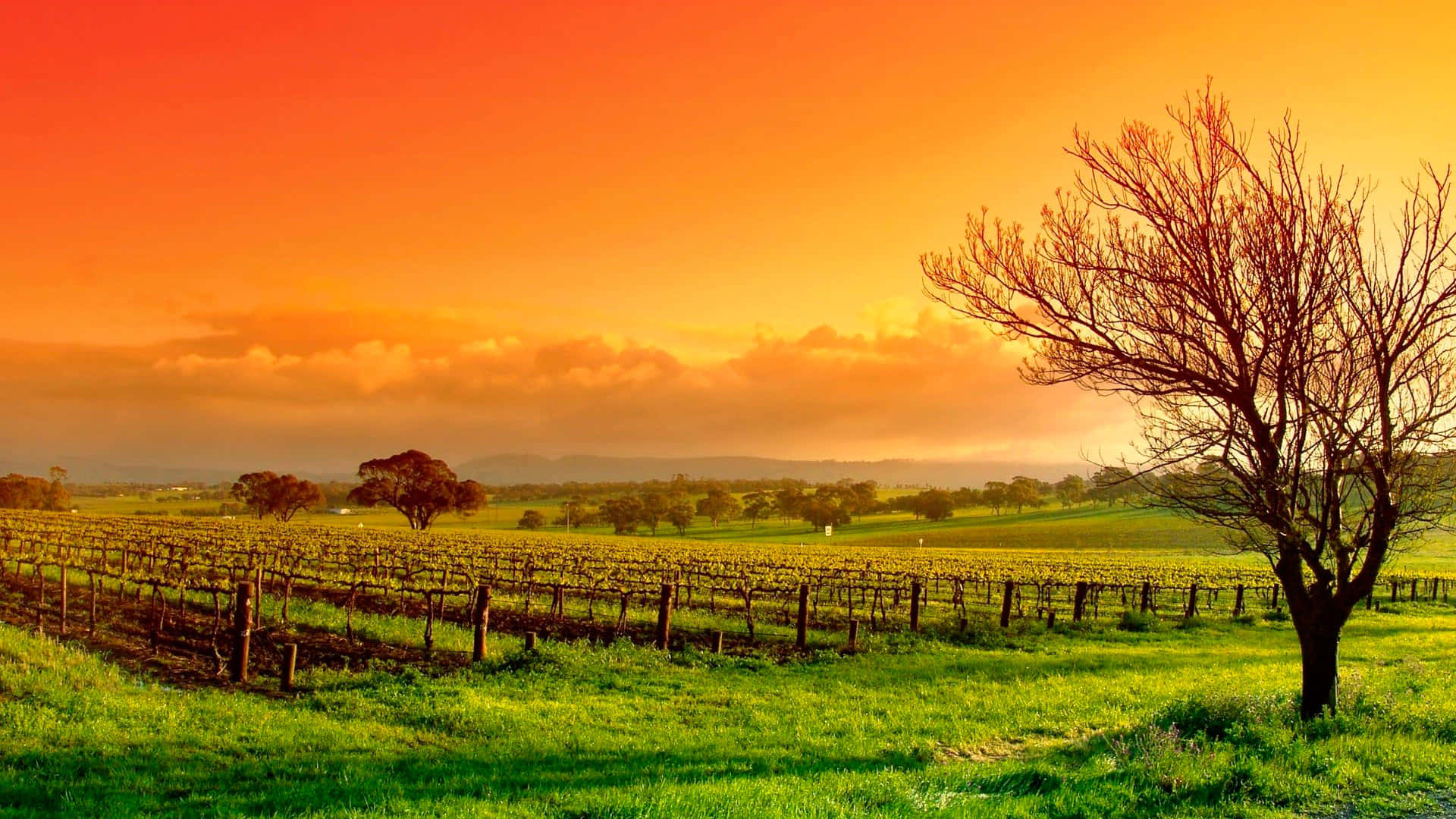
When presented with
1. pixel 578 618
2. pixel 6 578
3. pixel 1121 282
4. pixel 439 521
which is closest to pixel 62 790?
pixel 1121 282

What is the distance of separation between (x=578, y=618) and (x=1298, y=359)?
22297 millimetres

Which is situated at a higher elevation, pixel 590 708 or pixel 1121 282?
pixel 1121 282

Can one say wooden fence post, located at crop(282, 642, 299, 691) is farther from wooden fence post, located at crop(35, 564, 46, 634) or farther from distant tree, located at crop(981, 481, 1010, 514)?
distant tree, located at crop(981, 481, 1010, 514)

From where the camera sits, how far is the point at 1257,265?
36.7 feet

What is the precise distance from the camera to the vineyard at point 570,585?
24844mm

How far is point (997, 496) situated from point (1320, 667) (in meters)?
166

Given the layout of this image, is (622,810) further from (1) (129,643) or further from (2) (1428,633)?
(2) (1428,633)

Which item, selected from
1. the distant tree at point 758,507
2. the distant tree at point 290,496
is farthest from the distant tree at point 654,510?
the distant tree at point 290,496

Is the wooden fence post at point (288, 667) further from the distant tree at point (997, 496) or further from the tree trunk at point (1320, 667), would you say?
the distant tree at point (997, 496)

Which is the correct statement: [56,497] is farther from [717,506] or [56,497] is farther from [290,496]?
[717,506]

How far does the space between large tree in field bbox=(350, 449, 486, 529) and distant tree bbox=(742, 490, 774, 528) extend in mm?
68084

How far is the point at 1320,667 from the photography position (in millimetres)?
12352

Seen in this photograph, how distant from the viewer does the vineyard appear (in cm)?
2484

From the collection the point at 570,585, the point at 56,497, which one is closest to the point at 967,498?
the point at 570,585
